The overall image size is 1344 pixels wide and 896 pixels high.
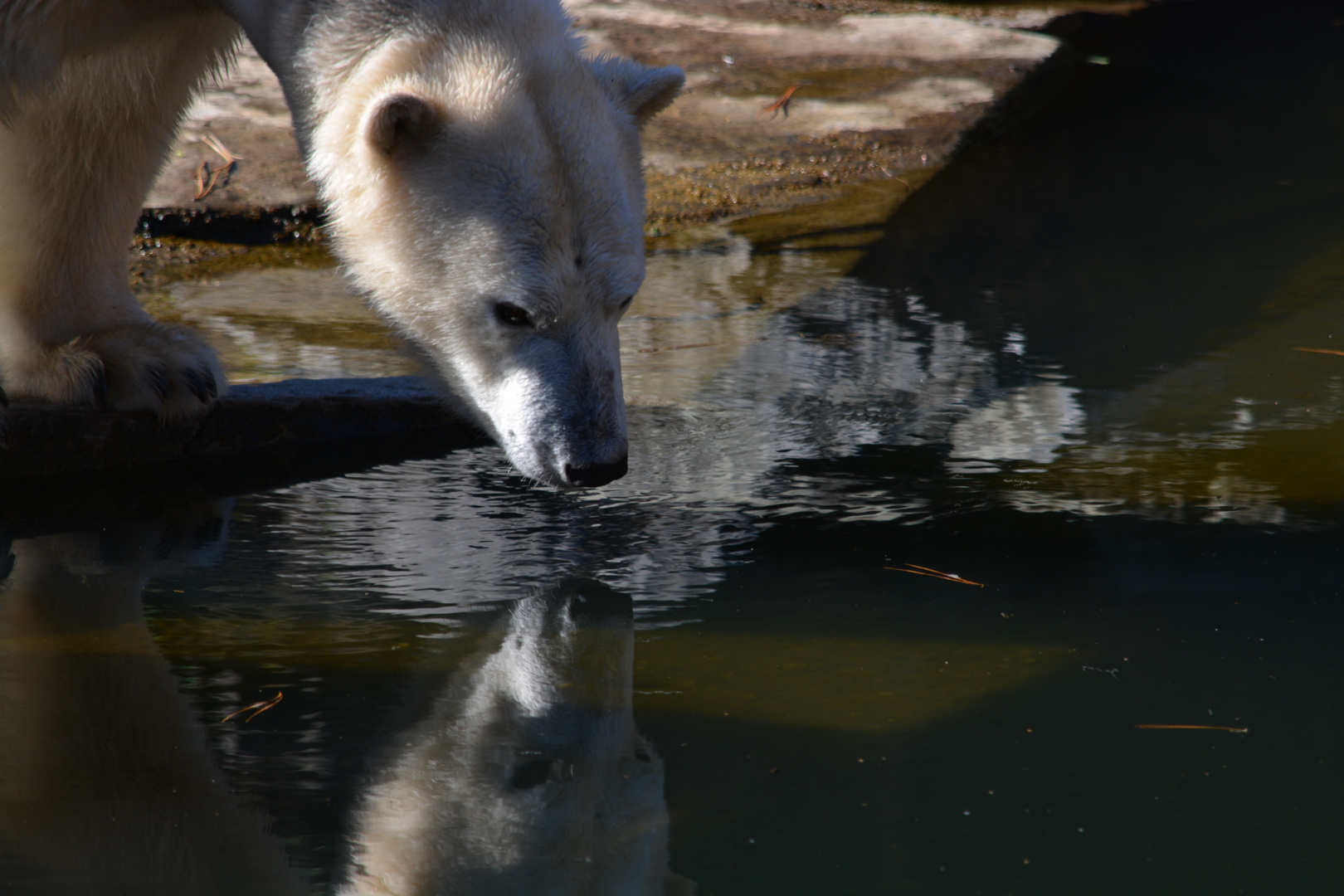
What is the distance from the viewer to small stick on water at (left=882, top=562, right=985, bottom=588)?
1.82m

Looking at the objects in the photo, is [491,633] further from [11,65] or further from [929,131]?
[929,131]

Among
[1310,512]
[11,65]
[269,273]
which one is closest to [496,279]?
[11,65]

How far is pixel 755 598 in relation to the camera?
1764 mm

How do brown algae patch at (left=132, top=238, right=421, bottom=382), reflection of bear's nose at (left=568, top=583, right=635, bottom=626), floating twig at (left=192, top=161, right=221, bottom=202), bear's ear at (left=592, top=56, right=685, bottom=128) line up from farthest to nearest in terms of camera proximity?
floating twig at (left=192, top=161, right=221, bottom=202) → brown algae patch at (left=132, top=238, right=421, bottom=382) → bear's ear at (left=592, top=56, right=685, bottom=128) → reflection of bear's nose at (left=568, top=583, right=635, bottom=626)

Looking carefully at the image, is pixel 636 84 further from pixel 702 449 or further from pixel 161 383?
pixel 161 383

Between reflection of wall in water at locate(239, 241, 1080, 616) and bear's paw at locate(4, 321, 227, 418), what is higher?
bear's paw at locate(4, 321, 227, 418)

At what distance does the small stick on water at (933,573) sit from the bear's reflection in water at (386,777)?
16.7 inches

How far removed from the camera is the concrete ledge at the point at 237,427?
2.23 m

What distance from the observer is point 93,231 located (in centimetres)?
251

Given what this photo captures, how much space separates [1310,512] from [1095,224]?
203 centimetres

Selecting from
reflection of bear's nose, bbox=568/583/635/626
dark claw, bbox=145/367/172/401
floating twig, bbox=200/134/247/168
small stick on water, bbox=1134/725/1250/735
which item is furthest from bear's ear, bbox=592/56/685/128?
floating twig, bbox=200/134/247/168

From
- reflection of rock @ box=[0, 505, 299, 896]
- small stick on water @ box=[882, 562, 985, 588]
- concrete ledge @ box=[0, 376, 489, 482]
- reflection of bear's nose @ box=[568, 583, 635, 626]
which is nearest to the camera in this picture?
reflection of rock @ box=[0, 505, 299, 896]

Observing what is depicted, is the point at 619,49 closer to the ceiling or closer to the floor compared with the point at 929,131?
closer to the ceiling

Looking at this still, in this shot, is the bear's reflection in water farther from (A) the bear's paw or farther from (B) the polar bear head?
(A) the bear's paw
